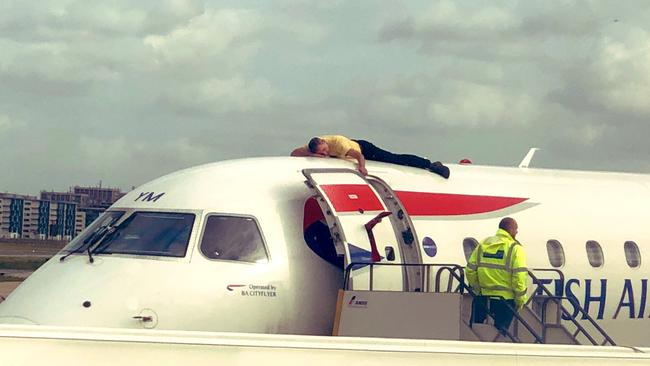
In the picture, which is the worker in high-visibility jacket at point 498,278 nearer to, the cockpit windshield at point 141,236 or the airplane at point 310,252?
the airplane at point 310,252

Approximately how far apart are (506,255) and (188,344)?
260 inches

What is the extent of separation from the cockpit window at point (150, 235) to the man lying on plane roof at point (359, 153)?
2716 mm

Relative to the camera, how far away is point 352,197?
15.2m

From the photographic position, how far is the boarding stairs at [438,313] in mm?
13688

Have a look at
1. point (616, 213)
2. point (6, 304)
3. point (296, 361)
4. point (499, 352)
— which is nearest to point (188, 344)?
point (296, 361)

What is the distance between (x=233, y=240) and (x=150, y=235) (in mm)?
1148

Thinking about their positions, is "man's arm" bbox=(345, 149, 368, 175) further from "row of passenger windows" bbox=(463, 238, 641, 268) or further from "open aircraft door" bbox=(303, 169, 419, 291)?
"row of passenger windows" bbox=(463, 238, 641, 268)

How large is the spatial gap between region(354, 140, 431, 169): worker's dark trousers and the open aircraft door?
54.0 inches

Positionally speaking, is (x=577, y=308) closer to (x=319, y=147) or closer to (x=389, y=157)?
(x=389, y=157)

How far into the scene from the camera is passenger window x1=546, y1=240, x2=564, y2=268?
16.9 meters

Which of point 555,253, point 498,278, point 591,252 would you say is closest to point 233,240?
point 498,278

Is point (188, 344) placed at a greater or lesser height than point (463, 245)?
lesser

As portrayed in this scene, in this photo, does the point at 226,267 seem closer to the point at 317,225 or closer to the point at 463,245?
the point at 317,225

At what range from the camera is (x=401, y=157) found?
56.5 feet
